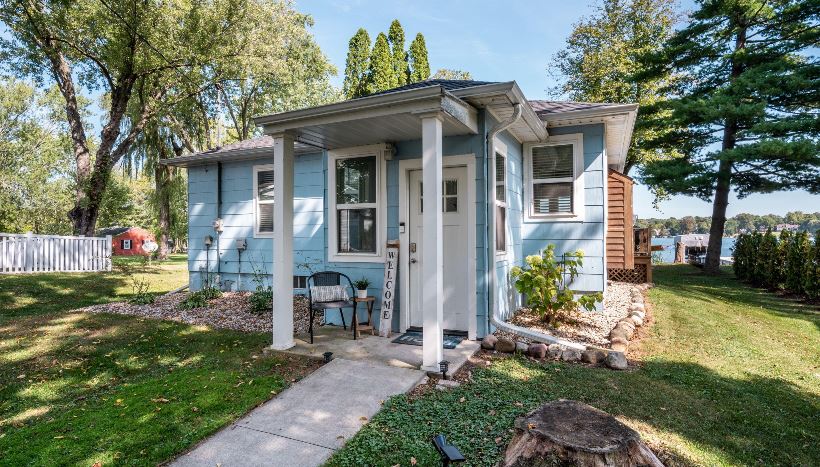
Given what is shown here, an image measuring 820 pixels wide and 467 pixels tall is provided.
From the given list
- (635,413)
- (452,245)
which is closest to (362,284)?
(452,245)

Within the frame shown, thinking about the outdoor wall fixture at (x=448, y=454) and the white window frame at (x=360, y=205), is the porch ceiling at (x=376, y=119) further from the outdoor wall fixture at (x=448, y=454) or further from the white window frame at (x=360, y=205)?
the outdoor wall fixture at (x=448, y=454)

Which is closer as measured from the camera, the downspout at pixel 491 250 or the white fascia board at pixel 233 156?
the downspout at pixel 491 250

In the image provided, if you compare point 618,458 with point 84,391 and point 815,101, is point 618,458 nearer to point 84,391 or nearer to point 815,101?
point 84,391

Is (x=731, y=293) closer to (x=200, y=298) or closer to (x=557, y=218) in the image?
(x=557, y=218)

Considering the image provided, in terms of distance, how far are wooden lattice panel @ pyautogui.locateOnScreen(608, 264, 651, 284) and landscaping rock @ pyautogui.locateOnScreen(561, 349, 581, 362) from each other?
265 inches

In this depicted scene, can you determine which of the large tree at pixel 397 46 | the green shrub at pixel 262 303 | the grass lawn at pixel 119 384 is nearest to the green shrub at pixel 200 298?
the grass lawn at pixel 119 384

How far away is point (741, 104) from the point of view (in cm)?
1076

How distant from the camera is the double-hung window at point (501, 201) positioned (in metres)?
5.14

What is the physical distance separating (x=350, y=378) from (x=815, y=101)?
46.8 ft

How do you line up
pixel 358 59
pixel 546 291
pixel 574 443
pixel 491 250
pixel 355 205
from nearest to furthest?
pixel 574 443 < pixel 491 250 < pixel 546 291 < pixel 355 205 < pixel 358 59

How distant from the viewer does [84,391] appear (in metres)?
3.55

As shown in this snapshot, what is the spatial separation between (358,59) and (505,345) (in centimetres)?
1589

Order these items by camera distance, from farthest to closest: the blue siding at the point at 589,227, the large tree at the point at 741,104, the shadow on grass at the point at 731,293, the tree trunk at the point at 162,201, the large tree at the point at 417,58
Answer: the large tree at the point at 417,58
the tree trunk at the point at 162,201
the large tree at the point at 741,104
the shadow on grass at the point at 731,293
the blue siding at the point at 589,227

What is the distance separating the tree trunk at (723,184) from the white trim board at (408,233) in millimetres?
10498
